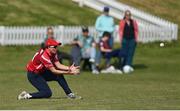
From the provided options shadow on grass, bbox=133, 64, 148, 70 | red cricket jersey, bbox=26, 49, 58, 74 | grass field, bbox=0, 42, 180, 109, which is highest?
red cricket jersey, bbox=26, 49, 58, 74

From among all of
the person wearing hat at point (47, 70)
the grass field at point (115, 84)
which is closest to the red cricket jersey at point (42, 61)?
the person wearing hat at point (47, 70)

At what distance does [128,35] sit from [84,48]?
1.55m

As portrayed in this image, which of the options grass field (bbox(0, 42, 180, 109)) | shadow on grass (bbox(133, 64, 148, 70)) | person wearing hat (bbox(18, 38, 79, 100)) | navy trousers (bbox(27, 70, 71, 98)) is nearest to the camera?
grass field (bbox(0, 42, 180, 109))

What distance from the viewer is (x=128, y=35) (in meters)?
26.4

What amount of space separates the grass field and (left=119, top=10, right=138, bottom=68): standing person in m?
0.62

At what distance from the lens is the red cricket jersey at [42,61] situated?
16.1 metres

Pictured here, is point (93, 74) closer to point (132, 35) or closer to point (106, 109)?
point (132, 35)

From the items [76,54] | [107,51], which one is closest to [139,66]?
[107,51]

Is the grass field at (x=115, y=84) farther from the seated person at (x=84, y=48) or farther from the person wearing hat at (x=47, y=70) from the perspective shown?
the seated person at (x=84, y=48)

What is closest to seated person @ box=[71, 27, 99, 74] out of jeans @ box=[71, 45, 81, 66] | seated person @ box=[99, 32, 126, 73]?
jeans @ box=[71, 45, 81, 66]

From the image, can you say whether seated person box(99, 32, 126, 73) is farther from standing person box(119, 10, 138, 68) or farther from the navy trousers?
the navy trousers

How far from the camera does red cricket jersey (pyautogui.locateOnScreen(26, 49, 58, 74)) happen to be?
52.7 feet

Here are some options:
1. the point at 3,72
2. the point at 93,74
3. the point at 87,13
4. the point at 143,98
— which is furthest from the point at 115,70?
the point at 87,13

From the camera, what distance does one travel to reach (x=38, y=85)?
16469 mm
